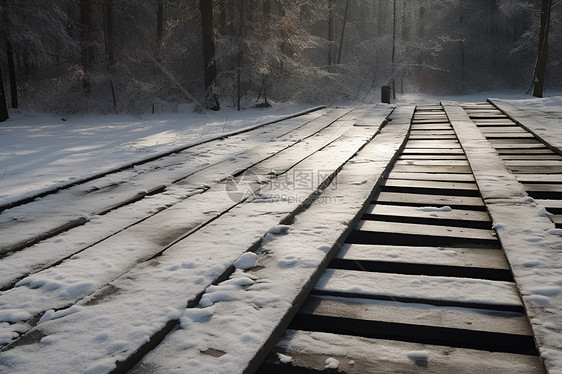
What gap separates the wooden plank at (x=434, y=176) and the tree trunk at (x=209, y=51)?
13.0 meters

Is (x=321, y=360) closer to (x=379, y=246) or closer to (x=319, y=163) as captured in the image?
(x=379, y=246)

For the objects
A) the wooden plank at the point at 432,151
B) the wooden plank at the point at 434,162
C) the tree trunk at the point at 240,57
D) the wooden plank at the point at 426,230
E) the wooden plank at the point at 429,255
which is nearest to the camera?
the wooden plank at the point at 429,255

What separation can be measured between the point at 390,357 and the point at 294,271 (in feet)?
1.91

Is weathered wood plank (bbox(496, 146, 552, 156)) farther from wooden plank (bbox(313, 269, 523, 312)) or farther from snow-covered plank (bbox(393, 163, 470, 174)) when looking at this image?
wooden plank (bbox(313, 269, 523, 312))

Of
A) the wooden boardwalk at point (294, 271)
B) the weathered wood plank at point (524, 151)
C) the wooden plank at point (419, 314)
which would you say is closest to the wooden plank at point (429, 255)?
the wooden boardwalk at point (294, 271)

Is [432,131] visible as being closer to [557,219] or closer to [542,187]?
[542,187]

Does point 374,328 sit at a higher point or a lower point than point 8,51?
lower

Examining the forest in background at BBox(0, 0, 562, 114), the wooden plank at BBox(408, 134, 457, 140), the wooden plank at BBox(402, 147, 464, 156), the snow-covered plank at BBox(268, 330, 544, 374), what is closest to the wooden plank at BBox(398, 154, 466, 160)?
the wooden plank at BBox(402, 147, 464, 156)

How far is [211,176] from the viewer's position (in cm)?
378

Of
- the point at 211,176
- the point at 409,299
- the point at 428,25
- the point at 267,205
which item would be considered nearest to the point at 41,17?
the point at 211,176

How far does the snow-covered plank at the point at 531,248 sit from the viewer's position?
142 cm

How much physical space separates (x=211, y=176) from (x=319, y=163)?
100cm

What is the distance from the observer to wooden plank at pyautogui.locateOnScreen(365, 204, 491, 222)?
260cm

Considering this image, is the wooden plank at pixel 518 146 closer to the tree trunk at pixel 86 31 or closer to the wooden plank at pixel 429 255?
the wooden plank at pixel 429 255
